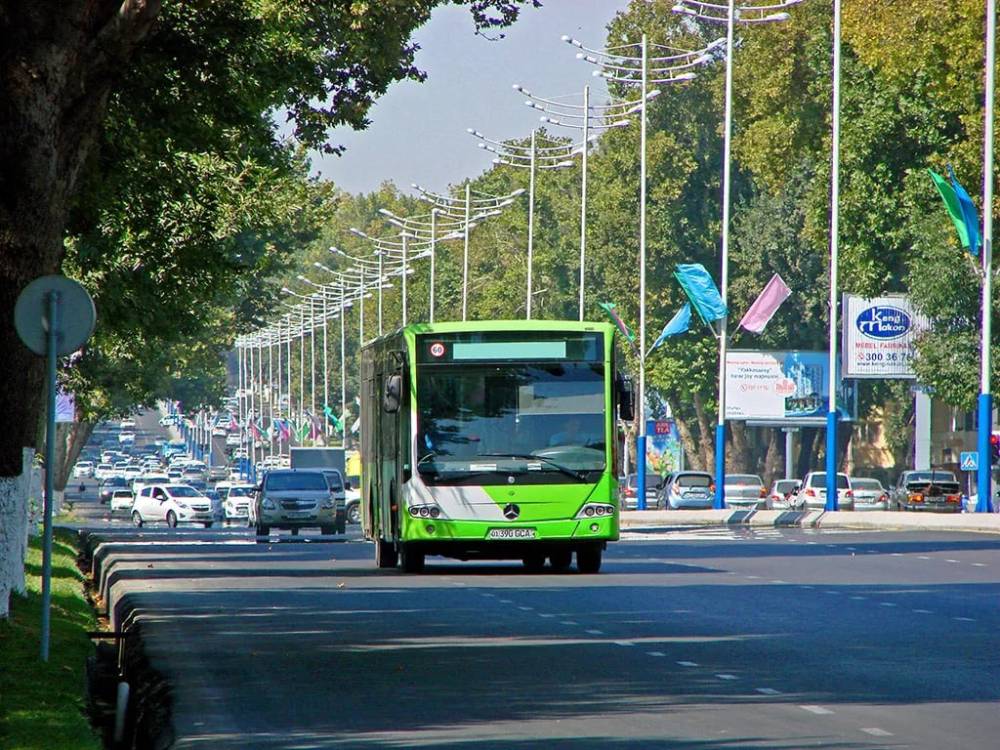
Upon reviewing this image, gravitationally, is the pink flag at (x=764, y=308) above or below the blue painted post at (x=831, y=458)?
above

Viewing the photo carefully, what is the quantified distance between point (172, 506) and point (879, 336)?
78.6 feet

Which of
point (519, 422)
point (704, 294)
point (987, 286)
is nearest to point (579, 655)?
point (519, 422)

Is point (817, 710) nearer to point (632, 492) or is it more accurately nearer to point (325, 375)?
point (632, 492)

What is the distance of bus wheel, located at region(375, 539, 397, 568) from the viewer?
3200 cm

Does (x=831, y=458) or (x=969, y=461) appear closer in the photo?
(x=831, y=458)

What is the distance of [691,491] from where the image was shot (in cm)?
7619

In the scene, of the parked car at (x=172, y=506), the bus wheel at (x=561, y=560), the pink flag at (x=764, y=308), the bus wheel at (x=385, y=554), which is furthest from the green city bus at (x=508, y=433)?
the parked car at (x=172, y=506)

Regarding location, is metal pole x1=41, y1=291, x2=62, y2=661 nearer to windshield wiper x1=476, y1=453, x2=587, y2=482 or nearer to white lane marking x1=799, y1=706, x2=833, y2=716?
white lane marking x1=799, y1=706, x2=833, y2=716

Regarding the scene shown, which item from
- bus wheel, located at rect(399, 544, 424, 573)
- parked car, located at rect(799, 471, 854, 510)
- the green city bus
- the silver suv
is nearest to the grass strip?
the green city bus

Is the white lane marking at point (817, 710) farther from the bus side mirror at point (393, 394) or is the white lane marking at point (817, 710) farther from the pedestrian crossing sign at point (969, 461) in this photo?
the pedestrian crossing sign at point (969, 461)

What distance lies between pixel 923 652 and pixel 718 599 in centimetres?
713

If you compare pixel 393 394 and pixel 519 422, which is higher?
pixel 393 394

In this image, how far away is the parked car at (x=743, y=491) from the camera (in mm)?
76875

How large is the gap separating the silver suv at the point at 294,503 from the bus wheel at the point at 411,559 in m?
25.4
